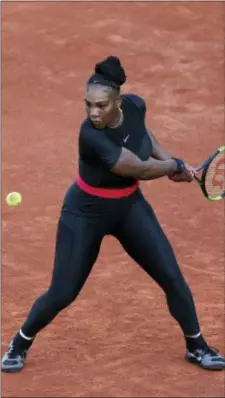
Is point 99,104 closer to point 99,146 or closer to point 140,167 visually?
point 99,146

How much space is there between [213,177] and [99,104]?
1181 millimetres

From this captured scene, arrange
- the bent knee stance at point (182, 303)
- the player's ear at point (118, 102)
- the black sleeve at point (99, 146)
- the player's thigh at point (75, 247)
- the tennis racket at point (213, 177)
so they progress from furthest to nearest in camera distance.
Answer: the tennis racket at point (213, 177)
the bent knee stance at point (182, 303)
the player's thigh at point (75, 247)
the player's ear at point (118, 102)
the black sleeve at point (99, 146)

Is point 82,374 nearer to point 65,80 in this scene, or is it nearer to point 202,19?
point 65,80

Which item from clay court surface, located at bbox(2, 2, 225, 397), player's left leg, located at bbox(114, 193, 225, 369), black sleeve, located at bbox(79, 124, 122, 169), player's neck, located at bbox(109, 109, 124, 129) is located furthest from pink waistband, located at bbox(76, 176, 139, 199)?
clay court surface, located at bbox(2, 2, 225, 397)

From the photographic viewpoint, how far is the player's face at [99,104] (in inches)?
255

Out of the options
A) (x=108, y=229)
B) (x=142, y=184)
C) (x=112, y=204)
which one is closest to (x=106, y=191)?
(x=112, y=204)

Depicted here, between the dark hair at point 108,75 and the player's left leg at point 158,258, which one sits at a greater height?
the dark hair at point 108,75

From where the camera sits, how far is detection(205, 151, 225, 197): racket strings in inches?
282

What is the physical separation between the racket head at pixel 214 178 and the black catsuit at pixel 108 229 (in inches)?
19.0

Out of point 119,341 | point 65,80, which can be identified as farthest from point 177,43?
point 119,341

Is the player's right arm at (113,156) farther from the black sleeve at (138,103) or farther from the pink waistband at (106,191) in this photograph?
the black sleeve at (138,103)

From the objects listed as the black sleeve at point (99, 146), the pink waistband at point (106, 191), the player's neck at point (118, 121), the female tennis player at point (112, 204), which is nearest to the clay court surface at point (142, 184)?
the female tennis player at point (112, 204)

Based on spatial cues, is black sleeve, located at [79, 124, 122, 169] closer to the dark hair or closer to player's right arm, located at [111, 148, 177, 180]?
player's right arm, located at [111, 148, 177, 180]

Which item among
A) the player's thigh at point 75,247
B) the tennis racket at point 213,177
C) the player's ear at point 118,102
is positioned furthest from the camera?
the tennis racket at point 213,177
